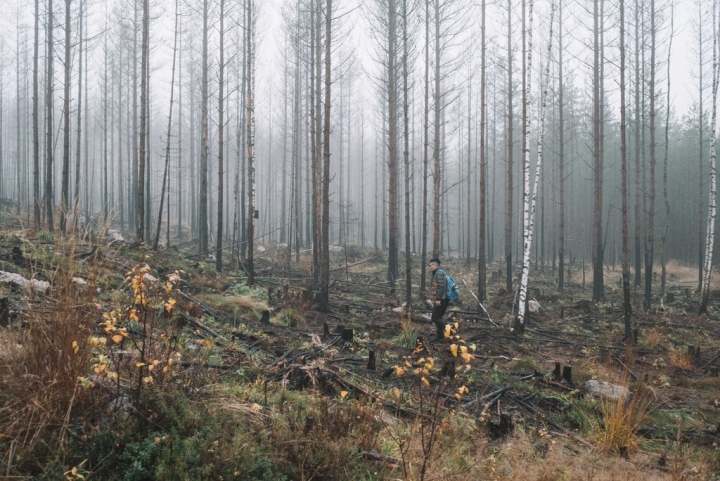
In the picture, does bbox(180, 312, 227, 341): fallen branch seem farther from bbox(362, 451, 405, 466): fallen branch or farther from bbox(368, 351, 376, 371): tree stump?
bbox(362, 451, 405, 466): fallen branch

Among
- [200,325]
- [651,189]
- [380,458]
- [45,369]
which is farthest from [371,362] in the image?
[651,189]

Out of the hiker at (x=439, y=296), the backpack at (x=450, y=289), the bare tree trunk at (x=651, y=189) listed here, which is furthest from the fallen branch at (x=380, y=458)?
the bare tree trunk at (x=651, y=189)

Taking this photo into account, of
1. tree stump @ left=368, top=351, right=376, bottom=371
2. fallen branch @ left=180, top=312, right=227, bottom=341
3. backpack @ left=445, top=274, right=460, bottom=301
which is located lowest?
tree stump @ left=368, top=351, right=376, bottom=371

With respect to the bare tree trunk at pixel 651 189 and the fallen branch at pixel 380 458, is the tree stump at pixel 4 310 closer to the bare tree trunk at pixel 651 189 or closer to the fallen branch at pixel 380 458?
the fallen branch at pixel 380 458

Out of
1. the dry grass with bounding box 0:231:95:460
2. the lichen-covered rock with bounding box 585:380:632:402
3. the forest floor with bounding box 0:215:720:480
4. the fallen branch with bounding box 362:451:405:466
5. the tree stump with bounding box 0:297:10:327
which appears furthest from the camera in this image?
the lichen-covered rock with bounding box 585:380:632:402

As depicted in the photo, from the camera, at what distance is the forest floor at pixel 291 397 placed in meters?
2.67

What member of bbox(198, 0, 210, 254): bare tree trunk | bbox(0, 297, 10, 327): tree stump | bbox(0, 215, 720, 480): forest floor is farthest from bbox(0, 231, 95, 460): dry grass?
bbox(198, 0, 210, 254): bare tree trunk

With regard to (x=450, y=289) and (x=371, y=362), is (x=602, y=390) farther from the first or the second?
(x=450, y=289)

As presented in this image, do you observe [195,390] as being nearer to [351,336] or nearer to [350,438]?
[350,438]

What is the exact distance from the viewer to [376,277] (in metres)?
19.2

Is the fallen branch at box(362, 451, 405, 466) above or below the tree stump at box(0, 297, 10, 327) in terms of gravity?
below

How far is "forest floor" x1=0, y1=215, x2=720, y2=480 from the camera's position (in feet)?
8.76

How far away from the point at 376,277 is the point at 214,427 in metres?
16.3

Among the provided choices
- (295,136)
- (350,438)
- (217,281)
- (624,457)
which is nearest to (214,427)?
(350,438)
